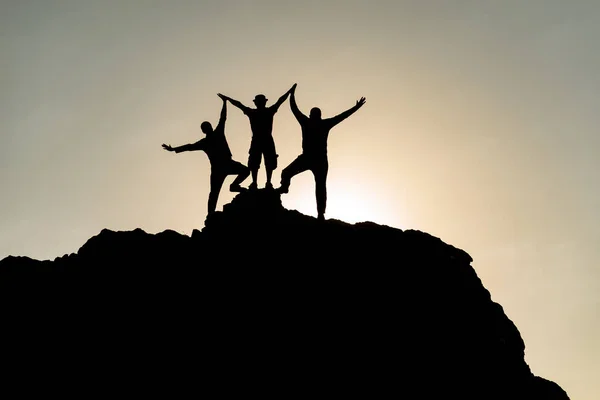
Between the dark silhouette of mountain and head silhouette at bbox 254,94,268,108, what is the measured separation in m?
3.01

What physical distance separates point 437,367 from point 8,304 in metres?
13.0

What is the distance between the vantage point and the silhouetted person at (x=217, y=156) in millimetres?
22500

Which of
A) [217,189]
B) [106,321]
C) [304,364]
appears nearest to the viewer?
[304,364]

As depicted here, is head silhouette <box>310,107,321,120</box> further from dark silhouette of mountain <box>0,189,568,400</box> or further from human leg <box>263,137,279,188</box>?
dark silhouette of mountain <box>0,189,568,400</box>

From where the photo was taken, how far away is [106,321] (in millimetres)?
19391

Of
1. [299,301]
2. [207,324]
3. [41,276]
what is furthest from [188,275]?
[41,276]

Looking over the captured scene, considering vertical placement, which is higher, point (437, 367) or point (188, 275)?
point (188, 275)

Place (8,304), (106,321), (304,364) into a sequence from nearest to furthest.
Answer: (304,364) → (106,321) → (8,304)

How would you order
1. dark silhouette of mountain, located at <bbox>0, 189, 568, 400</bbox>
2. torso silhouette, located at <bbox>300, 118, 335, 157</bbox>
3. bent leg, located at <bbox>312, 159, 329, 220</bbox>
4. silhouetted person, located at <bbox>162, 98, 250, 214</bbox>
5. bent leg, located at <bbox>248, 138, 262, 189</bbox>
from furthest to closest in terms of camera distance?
silhouetted person, located at <bbox>162, 98, 250, 214</bbox>
bent leg, located at <bbox>248, 138, 262, 189</bbox>
torso silhouette, located at <bbox>300, 118, 335, 157</bbox>
bent leg, located at <bbox>312, 159, 329, 220</bbox>
dark silhouette of mountain, located at <bbox>0, 189, 568, 400</bbox>

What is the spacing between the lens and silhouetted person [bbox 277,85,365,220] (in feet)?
72.0

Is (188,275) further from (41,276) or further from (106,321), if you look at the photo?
(41,276)

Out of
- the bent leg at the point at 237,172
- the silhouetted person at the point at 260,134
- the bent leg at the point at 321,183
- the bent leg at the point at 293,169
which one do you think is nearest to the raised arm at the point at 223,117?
the silhouetted person at the point at 260,134

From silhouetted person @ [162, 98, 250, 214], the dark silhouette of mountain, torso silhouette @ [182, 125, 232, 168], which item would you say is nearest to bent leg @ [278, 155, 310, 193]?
the dark silhouette of mountain

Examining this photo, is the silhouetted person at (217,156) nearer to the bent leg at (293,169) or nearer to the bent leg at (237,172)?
the bent leg at (237,172)
